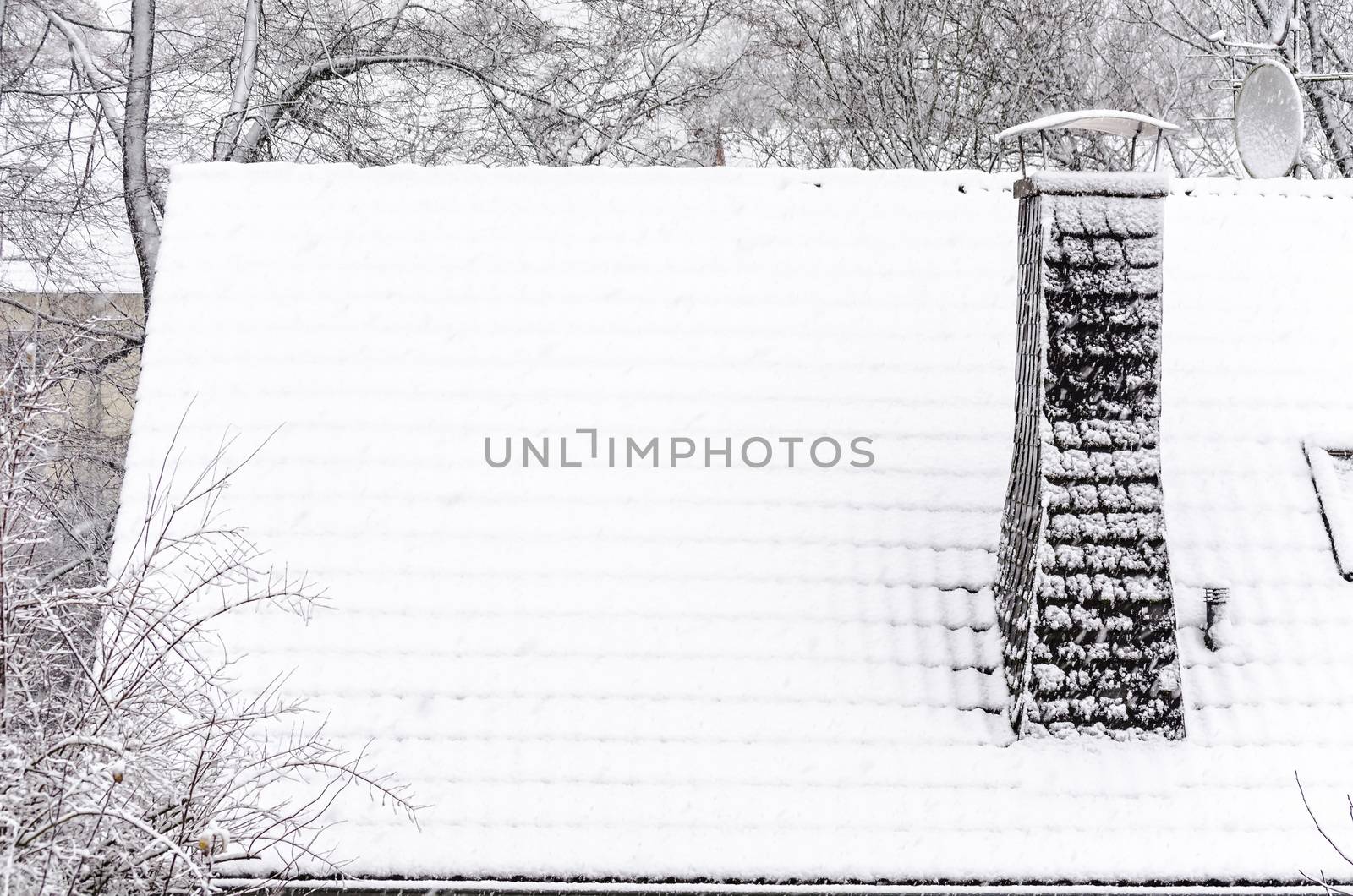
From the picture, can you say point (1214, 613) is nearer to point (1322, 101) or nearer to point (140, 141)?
point (1322, 101)

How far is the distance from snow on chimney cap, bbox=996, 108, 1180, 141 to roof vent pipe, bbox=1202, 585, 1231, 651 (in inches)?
75.8

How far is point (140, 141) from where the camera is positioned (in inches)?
478

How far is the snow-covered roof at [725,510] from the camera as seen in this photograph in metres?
4.39

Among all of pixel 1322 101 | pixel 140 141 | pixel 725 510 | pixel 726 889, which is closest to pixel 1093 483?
pixel 725 510

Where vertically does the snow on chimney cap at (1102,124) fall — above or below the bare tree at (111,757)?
above

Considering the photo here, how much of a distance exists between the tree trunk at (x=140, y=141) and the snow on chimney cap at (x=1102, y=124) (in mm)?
10204

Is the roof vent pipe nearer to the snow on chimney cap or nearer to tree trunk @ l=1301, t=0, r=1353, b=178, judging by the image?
the snow on chimney cap

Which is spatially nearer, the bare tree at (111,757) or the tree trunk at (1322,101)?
the bare tree at (111,757)

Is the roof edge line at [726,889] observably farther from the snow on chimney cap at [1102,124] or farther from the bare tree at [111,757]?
the snow on chimney cap at [1102,124]

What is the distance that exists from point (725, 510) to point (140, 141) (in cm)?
993

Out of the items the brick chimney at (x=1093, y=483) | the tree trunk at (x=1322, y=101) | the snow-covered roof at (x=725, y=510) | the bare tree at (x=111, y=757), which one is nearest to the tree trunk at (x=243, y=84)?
the snow-covered roof at (x=725, y=510)

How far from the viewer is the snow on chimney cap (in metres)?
4.64

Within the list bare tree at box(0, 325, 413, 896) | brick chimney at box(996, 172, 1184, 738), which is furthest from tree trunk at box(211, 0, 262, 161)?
brick chimney at box(996, 172, 1184, 738)

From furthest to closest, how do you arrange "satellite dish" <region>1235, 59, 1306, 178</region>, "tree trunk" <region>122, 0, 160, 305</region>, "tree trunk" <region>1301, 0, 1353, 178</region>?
"tree trunk" <region>1301, 0, 1353, 178</region>, "tree trunk" <region>122, 0, 160, 305</region>, "satellite dish" <region>1235, 59, 1306, 178</region>
